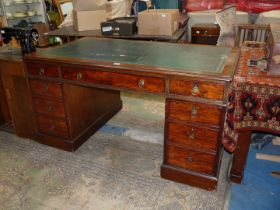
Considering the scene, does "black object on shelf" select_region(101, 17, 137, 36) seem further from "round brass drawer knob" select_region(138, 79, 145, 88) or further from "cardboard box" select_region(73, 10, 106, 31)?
"round brass drawer knob" select_region(138, 79, 145, 88)

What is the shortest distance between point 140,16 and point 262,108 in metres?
2.00

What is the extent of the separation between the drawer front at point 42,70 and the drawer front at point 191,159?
3.32 ft

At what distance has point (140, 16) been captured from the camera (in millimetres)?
3109

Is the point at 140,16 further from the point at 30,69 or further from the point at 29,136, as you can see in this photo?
the point at 29,136

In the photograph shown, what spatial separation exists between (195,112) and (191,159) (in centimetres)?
37

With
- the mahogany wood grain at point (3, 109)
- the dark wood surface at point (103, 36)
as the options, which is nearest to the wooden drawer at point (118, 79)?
the mahogany wood grain at point (3, 109)

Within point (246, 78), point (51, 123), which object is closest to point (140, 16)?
point (51, 123)

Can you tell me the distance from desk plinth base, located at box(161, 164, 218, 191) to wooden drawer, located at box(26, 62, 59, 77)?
3.55 feet

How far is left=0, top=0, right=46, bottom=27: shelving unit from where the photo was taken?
5008 millimetres

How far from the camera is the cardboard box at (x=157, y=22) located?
9.91 ft

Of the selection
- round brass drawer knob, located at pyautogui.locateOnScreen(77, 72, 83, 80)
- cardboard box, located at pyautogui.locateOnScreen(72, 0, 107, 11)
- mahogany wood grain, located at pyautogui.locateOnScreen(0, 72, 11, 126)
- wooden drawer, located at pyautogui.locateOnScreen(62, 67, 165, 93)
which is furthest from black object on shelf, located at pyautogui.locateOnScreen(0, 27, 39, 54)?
cardboard box, located at pyautogui.locateOnScreen(72, 0, 107, 11)

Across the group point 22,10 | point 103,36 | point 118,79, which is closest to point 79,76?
point 118,79

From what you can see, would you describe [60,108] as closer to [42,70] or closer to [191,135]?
[42,70]

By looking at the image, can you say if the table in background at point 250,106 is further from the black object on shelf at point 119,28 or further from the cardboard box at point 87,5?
the cardboard box at point 87,5
